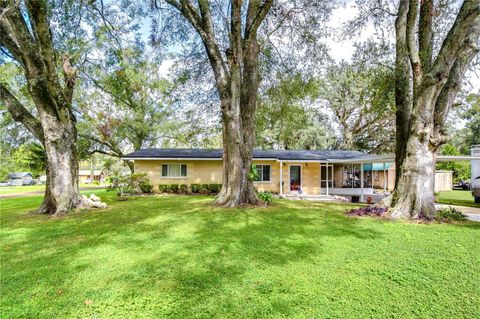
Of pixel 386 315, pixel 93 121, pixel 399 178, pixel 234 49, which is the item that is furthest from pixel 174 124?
pixel 386 315

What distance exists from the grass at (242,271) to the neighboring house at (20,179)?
54514 mm

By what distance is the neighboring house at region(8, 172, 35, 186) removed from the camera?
50731 mm

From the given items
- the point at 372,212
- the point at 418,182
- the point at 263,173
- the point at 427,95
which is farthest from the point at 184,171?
the point at 427,95

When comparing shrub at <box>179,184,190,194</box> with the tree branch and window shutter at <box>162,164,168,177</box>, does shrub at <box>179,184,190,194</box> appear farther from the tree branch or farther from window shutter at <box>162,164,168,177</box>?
the tree branch

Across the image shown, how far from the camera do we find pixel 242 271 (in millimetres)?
4344

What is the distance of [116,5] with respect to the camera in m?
12.1

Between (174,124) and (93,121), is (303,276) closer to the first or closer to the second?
(93,121)

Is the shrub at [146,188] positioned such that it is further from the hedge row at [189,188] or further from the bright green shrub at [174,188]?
the bright green shrub at [174,188]

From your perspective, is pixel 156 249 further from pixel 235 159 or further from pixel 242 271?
pixel 235 159

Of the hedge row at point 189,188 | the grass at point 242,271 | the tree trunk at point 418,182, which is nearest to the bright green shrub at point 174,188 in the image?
the hedge row at point 189,188

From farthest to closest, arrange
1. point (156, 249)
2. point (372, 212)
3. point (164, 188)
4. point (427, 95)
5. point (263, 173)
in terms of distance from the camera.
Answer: point (263, 173), point (164, 188), point (372, 212), point (427, 95), point (156, 249)

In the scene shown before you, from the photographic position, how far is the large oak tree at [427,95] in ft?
25.6

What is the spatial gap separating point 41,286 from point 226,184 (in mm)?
8334

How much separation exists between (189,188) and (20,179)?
168ft
